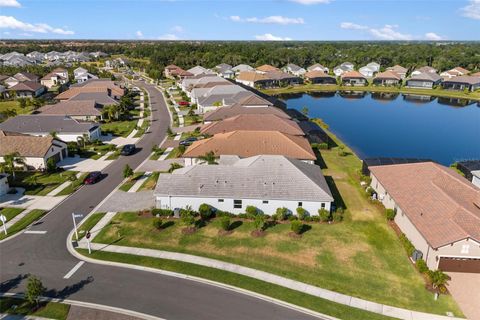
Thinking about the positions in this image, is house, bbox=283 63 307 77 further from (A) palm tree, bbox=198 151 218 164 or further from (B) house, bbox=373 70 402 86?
(A) palm tree, bbox=198 151 218 164

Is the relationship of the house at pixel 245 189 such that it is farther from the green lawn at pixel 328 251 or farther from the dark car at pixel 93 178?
the dark car at pixel 93 178

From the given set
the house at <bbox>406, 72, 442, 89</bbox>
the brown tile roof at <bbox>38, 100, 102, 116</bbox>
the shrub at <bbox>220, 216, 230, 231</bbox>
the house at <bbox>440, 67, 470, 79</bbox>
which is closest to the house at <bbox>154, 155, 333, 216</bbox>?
the shrub at <bbox>220, 216, 230, 231</bbox>

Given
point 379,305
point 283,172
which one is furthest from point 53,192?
point 379,305

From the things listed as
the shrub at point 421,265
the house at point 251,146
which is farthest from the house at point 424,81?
the shrub at point 421,265

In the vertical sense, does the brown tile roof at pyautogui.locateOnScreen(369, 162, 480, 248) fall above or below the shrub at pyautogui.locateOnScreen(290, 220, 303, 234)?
above

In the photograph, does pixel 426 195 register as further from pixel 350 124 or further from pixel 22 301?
pixel 350 124

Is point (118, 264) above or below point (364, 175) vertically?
below

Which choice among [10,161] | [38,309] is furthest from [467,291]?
Answer: [10,161]
